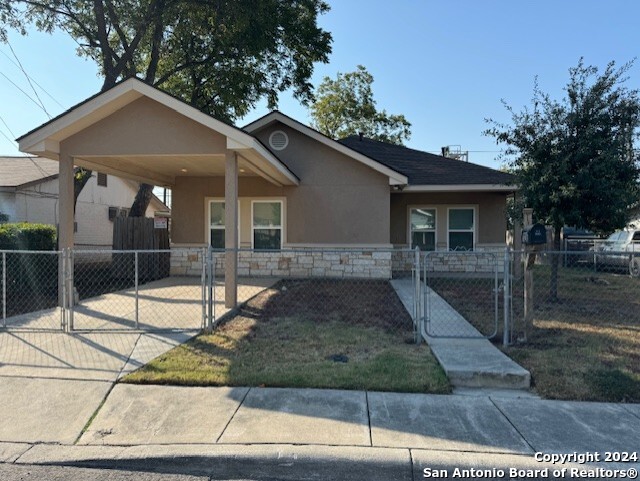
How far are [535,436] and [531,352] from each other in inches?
101

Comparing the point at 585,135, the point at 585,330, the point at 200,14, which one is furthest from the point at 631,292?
the point at 200,14

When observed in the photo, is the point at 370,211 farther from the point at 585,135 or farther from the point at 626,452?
the point at 626,452

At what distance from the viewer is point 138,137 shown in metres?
8.87

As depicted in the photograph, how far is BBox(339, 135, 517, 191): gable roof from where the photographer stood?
1394cm

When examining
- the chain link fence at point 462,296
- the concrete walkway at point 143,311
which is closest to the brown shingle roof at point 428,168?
the chain link fence at point 462,296

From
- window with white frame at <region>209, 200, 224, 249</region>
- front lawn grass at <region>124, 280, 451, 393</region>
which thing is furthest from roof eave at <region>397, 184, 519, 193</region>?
window with white frame at <region>209, 200, 224, 249</region>

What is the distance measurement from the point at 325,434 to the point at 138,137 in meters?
7.04

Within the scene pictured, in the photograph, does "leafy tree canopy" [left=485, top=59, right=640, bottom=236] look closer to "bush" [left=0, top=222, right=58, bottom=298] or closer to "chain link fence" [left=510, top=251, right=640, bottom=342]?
"chain link fence" [left=510, top=251, right=640, bottom=342]

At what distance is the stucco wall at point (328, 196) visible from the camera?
44.8ft

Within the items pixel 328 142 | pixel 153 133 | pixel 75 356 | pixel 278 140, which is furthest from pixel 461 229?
pixel 75 356

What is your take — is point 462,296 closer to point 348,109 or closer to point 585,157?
point 585,157

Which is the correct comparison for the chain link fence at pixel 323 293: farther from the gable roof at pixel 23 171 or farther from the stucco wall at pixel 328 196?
the gable roof at pixel 23 171

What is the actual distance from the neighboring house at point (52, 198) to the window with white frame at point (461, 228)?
15391 mm

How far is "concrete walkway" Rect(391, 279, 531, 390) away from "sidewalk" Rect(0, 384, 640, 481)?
12.7 inches
